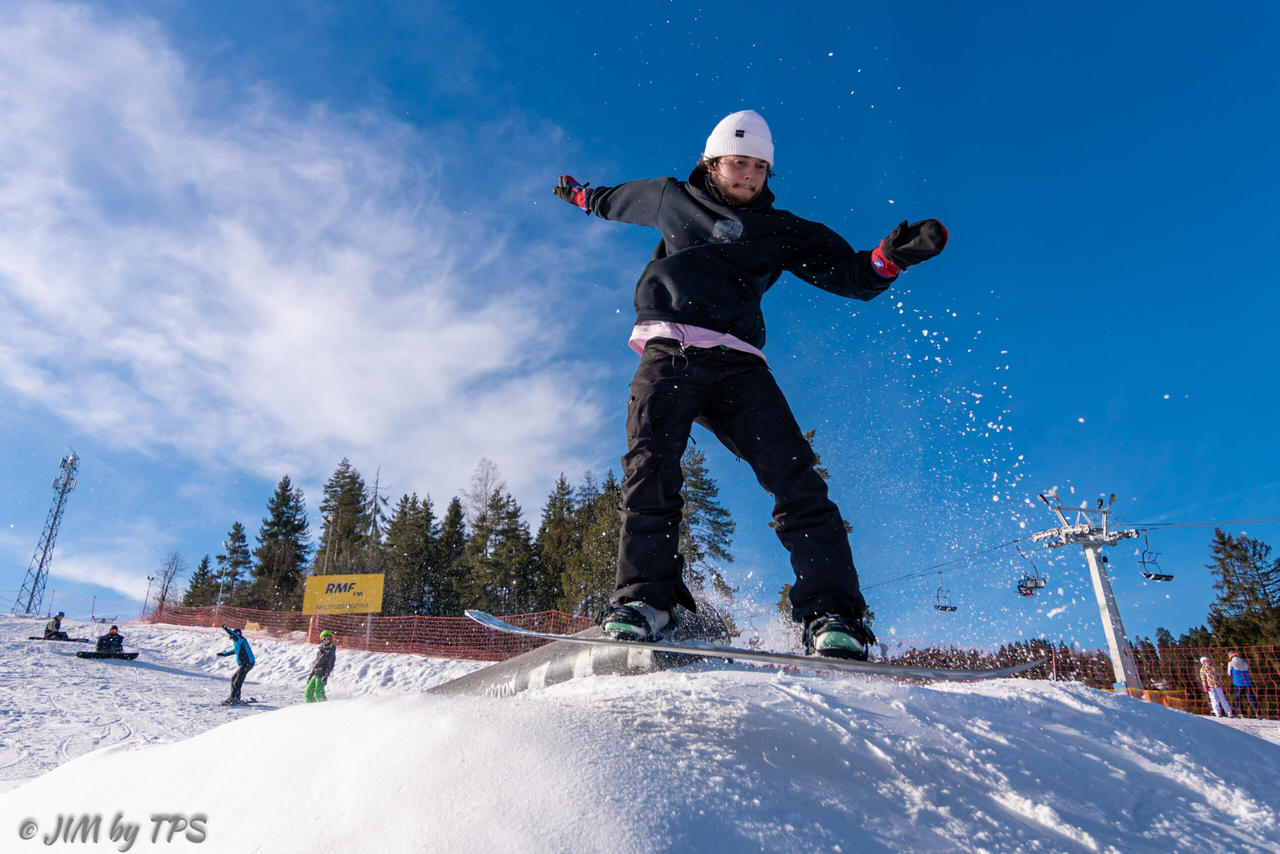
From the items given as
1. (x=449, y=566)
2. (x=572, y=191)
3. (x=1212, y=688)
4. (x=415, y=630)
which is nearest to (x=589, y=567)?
(x=415, y=630)

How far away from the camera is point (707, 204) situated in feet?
8.23

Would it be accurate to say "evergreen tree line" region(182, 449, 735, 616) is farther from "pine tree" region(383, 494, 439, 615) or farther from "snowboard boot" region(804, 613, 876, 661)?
"snowboard boot" region(804, 613, 876, 661)

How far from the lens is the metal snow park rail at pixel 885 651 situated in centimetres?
1124

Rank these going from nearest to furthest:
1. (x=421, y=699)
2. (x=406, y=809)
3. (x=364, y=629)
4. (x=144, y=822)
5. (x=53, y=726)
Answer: (x=406, y=809), (x=144, y=822), (x=421, y=699), (x=53, y=726), (x=364, y=629)

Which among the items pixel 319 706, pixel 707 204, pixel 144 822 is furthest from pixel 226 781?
pixel 707 204

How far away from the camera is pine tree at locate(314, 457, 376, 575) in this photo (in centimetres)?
4433

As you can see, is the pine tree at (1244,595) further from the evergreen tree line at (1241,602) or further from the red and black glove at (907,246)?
the red and black glove at (907,246)

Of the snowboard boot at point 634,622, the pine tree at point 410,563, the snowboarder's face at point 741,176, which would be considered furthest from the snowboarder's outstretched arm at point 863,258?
the pine tree at point 410,563

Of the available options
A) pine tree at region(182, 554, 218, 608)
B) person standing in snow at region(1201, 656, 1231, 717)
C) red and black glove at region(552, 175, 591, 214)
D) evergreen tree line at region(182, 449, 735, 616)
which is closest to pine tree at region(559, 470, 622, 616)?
evergreen tree line at region(182, 449, 735, 616)

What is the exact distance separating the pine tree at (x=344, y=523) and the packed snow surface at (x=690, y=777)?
4376 cm

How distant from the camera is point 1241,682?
411 inches

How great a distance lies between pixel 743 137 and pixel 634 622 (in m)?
1.83

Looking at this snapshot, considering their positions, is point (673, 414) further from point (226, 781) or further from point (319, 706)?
point (226, 781)

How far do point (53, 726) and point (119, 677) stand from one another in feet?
21.4
